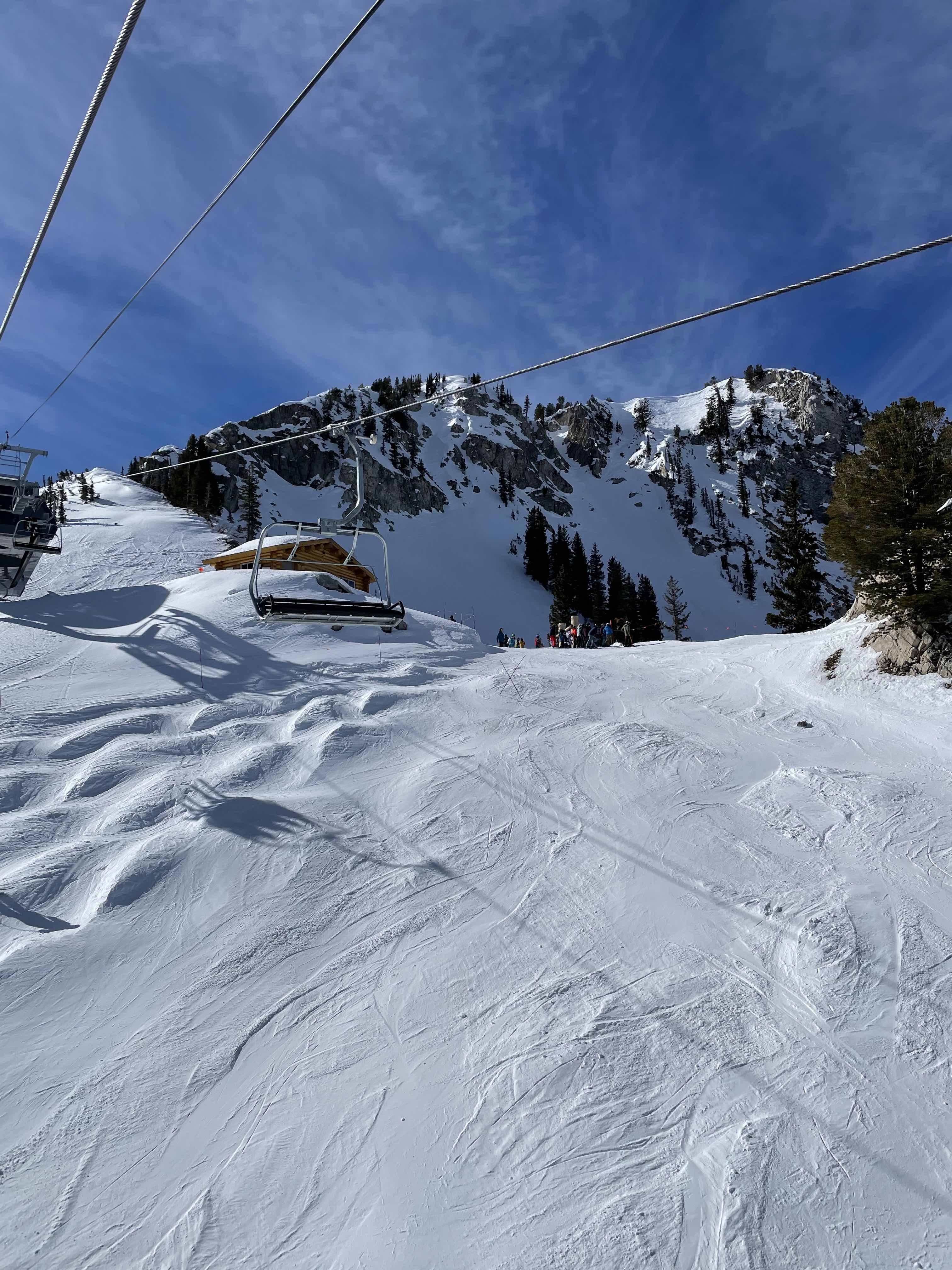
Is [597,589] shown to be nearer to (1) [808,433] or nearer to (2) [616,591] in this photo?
(2) [616,591]

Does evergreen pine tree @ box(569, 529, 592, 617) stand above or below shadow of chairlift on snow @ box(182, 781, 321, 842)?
above

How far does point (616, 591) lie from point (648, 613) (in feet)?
21.4

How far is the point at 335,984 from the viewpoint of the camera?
6.84 metres

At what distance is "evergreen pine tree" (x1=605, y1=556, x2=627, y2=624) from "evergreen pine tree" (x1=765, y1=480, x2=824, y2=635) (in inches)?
1144

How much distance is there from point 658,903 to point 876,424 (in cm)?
1562

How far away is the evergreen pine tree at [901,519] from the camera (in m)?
15.5

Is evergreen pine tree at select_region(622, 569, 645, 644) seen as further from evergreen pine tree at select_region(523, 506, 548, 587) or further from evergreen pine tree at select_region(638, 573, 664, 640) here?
evergreen pine tree at select_region(523, 506, 548, 587)

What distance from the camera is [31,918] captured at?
7445 mm

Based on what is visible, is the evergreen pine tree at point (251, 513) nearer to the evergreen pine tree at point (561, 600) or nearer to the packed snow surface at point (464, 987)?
the evergreen pine tree at point (561, 600)

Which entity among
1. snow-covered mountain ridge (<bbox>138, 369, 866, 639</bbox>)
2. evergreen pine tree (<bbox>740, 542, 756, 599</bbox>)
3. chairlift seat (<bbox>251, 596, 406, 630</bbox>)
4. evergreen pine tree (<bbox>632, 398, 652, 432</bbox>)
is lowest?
chairlift seat (<bbox>251, 596, 406, 630</bbox>)

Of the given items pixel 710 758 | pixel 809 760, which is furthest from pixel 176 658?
pixel 809 760

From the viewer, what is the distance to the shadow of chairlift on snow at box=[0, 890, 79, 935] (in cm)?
732

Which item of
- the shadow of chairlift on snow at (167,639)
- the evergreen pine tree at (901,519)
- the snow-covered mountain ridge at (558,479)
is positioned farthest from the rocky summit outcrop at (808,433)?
the shadow of chairlift on snow at (167,639)

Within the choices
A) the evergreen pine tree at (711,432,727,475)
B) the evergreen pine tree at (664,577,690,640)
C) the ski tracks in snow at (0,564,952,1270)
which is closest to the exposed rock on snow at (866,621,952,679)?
the ski tracks in snow at (0,564,952,1270)
